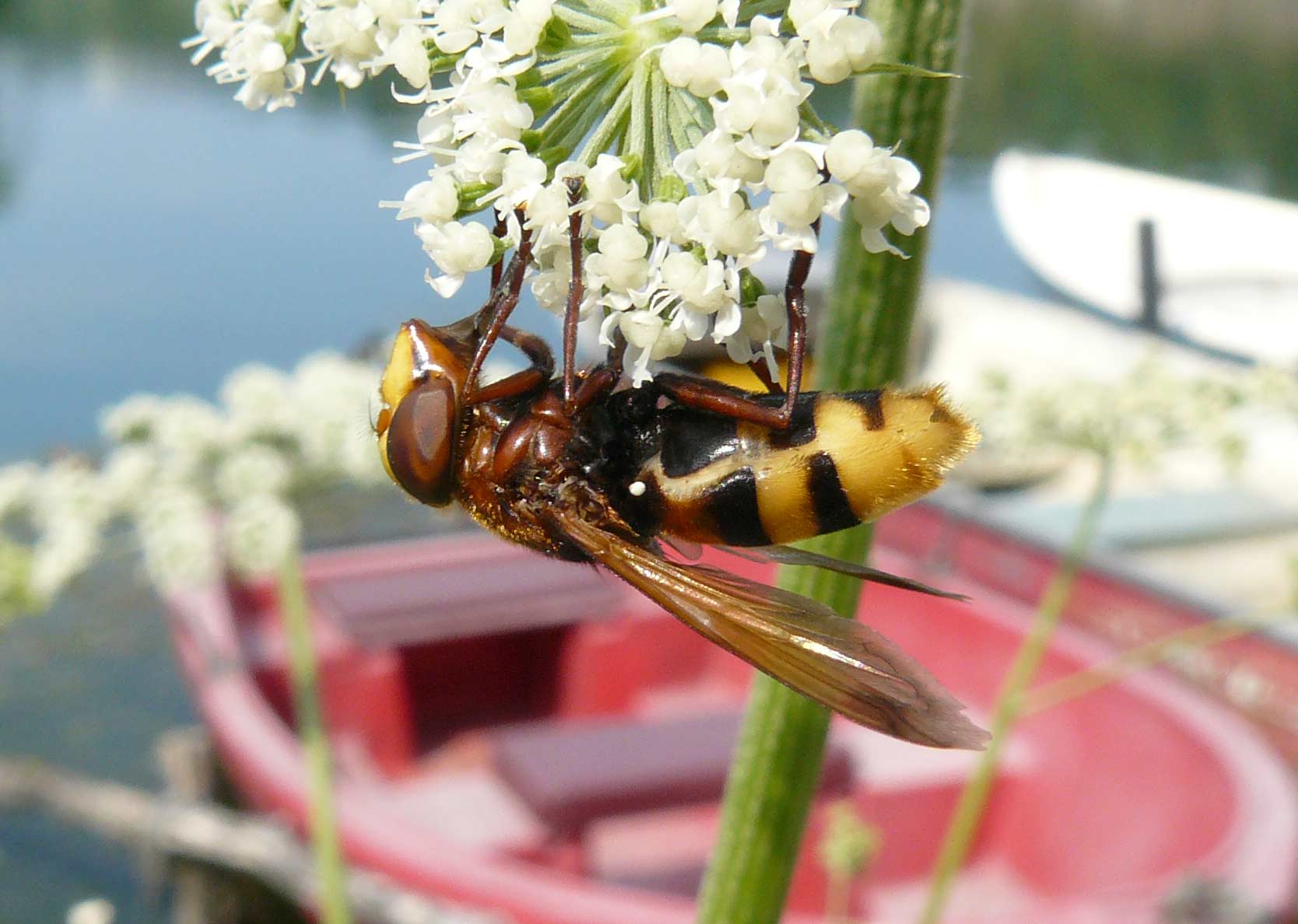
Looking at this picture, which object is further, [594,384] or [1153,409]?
[1153,409]

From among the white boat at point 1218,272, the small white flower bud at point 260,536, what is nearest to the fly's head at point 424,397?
the small white flower bud at point 260,536

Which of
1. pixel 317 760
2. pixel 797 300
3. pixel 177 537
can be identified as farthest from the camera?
pixel 177 537

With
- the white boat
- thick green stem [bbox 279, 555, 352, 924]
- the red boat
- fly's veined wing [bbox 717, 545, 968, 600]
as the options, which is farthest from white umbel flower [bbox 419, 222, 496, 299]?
the red boat

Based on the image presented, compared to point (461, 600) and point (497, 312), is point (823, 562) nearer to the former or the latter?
point (497, 312)

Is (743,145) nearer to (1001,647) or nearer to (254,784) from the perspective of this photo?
(254,784)

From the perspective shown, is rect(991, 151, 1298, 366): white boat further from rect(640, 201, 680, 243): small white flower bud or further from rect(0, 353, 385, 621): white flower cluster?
rect(640, 201, 680, 243): small white flower bud

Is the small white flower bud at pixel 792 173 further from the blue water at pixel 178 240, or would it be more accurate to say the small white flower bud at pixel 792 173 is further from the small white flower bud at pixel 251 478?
the blue water at pixel 178 240

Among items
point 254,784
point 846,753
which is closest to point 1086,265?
point 846,753

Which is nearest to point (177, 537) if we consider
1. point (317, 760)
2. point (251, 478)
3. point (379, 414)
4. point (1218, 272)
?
point (251, 478)
